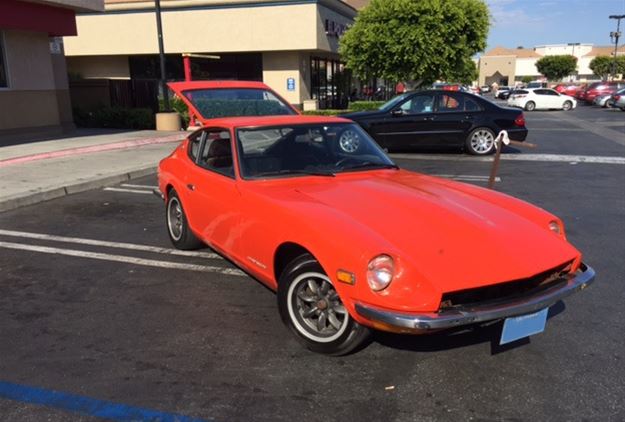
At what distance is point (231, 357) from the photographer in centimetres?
339

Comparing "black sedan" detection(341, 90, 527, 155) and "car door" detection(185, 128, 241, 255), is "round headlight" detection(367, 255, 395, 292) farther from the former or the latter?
"black sedan" detection(341, 90, 527, 155)

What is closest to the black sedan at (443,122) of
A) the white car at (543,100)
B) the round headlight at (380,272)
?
the round headlight at (380,272)

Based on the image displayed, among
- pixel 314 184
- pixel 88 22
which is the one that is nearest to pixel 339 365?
pixel 314 184

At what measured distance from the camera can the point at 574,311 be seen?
402cm

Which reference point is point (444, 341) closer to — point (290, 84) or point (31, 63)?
point (31, 63)

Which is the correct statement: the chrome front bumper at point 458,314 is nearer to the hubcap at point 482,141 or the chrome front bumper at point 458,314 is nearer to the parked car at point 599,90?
the hubcap at point 482,141

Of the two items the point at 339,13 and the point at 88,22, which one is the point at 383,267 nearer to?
the point at 339,13

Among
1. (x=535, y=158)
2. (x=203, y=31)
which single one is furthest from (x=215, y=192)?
(x=203, y=31)

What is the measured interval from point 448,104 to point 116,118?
12.0 metres

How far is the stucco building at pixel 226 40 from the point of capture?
2653cm

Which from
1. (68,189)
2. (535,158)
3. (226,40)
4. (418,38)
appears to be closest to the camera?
(68,189)

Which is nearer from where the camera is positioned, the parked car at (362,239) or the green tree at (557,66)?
the parked car at (362,239)

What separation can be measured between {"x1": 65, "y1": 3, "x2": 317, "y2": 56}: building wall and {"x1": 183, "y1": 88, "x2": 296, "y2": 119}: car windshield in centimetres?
1941

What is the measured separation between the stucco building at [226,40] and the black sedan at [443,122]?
48.2 feet
